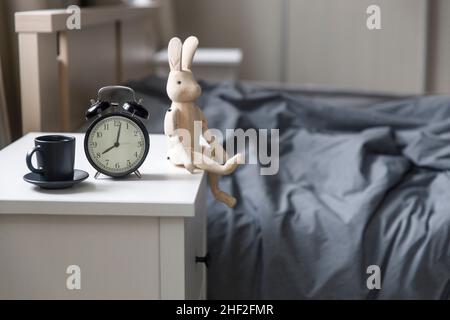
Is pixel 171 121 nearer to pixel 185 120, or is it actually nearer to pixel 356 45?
pixel 185 120

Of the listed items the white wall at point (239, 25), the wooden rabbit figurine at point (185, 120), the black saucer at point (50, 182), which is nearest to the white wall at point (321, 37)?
the white wall at point (239, 25)

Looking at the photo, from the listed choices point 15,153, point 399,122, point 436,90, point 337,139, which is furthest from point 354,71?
point 15,153

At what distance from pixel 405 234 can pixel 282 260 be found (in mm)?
243

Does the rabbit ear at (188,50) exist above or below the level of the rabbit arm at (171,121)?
above

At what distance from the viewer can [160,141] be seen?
130cm

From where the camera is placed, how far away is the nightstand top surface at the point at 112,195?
36.3 inches

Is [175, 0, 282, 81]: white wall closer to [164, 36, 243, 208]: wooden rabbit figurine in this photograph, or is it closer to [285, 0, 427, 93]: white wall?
[285, 0, 427, 93]: white wall

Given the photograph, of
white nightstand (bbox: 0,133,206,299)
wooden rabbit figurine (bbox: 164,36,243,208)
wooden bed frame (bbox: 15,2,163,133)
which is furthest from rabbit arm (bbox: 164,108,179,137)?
wooden bed frame (bbox: 15,2,163,133)

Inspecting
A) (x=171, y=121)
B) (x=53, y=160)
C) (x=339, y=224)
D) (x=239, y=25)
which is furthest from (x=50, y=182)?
(x=239, y=25)

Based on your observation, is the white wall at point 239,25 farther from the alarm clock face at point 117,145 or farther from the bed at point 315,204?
the alarm clock face at point 117,145

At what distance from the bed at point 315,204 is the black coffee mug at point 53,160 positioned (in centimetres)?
49

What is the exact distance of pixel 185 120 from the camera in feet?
3.56

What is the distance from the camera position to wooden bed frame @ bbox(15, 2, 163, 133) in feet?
4.79
